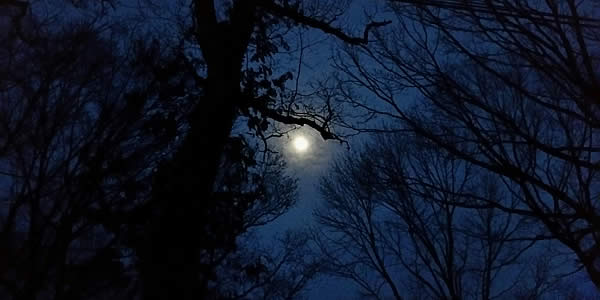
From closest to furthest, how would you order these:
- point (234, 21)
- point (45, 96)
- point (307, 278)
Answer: point (234, 21), point (45, 96), point (307, 278)

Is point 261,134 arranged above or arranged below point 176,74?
below

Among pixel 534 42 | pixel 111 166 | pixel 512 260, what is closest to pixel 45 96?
pixel 111 166

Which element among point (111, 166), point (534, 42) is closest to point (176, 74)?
point (111, 166)

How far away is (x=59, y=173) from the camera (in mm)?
5500

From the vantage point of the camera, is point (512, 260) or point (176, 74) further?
point (512, 260)

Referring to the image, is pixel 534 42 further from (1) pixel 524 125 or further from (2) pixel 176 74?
(2) pixel 176 74

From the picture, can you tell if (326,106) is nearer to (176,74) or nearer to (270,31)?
(270,31)

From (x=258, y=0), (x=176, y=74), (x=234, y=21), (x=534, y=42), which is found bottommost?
(x=534, y=42)

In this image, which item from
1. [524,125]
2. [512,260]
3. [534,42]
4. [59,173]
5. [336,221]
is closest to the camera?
[534,42]

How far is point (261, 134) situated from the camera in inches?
180

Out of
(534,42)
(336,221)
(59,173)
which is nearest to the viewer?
(534,42)

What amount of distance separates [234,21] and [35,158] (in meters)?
3.78

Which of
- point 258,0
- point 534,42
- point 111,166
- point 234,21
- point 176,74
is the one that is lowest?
point 534,42

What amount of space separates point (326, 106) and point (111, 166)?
3.39 metres
